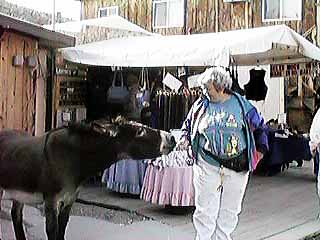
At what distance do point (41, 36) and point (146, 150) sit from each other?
3473 mm

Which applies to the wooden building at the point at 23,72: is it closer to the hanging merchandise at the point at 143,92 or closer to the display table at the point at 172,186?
the display table at the point at 172,186

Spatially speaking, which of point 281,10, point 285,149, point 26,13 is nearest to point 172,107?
point 285,149

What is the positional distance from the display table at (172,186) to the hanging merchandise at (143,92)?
272cm

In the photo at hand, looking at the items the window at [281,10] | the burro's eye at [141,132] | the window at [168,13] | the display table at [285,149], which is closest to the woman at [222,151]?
the burro's eye at [141,132]

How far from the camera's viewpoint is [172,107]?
9023 mm

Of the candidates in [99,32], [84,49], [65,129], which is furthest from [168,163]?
[99,32]

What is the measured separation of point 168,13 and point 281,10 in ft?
13.1

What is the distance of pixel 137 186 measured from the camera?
317 inches

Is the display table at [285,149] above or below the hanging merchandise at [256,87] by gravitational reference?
below

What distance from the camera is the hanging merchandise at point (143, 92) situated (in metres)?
9.68

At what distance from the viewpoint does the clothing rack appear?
896cm

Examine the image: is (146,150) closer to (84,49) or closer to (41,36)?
(41,36)

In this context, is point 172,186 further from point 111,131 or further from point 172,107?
point 111,131

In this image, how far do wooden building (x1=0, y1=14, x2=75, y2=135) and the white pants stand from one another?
346cm
